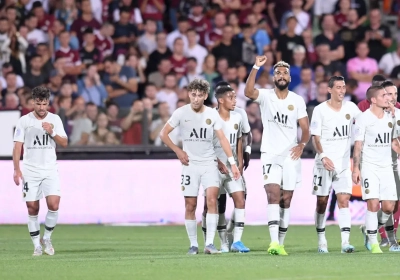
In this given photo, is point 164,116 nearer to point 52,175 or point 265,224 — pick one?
point 265,224

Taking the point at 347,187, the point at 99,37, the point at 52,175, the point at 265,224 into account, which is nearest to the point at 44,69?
the point at 99,37

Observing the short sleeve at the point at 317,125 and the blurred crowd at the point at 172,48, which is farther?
the blurred crowd at the point at 172,48

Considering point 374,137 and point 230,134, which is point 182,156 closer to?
point 230,134

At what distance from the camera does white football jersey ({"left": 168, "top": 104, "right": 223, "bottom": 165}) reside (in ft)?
47.0

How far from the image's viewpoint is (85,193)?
20.8m

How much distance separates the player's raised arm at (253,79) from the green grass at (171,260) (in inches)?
85.1

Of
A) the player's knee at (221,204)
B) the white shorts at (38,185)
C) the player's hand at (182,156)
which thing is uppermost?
the player's hand at (182,156)

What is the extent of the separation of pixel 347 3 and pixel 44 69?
24.6 ft

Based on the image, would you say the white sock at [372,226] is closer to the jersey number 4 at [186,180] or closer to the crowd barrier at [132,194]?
the jersey number 4 at [186,180]

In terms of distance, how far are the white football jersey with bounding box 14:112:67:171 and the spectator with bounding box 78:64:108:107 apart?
7.21m

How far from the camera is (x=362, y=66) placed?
23875 millimetres

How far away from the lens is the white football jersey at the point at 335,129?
1470 centimetres

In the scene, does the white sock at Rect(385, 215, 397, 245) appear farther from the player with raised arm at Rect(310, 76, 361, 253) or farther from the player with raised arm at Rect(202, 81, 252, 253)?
the player with raised arm at Rect(202, 81, 252, 253)

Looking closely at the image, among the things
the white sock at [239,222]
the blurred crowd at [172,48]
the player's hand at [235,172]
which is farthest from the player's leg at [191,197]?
the blurred crowd at [172,48]
